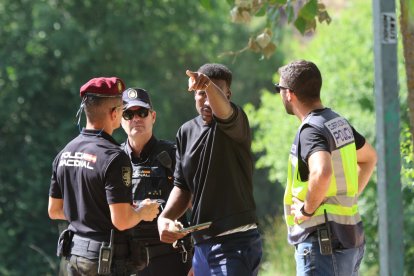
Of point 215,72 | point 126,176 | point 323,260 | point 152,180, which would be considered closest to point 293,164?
point 323,260

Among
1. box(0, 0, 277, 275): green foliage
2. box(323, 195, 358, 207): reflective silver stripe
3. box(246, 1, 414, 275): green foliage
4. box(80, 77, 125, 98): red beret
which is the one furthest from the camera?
box(0, 0, 277, 275): green foliage

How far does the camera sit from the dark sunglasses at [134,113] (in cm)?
642

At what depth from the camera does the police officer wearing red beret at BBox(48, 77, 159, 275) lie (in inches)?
208

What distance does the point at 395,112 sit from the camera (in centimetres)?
395

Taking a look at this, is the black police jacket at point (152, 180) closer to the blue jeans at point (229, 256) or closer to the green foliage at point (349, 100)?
the blue jeans at point (229, 256)

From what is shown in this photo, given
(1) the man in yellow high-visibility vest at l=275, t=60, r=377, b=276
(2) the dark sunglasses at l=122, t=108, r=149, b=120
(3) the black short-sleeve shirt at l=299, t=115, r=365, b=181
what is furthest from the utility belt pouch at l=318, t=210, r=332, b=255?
(2) the dark sunglasses at l=122, t=108, r=149, b=120

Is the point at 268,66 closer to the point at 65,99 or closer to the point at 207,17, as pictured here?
the point at 207,17

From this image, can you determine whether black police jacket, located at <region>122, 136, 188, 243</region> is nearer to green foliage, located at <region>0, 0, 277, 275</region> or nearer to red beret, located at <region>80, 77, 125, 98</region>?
red beret, located at <region>80, 77, 125, 98</region>

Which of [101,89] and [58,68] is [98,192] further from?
[58,68]

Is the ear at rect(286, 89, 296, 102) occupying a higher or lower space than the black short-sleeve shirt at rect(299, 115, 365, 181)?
higher

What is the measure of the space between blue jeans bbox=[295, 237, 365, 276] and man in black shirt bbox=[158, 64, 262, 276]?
32cm

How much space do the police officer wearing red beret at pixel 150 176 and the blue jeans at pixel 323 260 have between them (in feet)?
3.86

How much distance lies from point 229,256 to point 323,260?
0.52 metres

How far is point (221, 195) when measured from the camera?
5.40m
